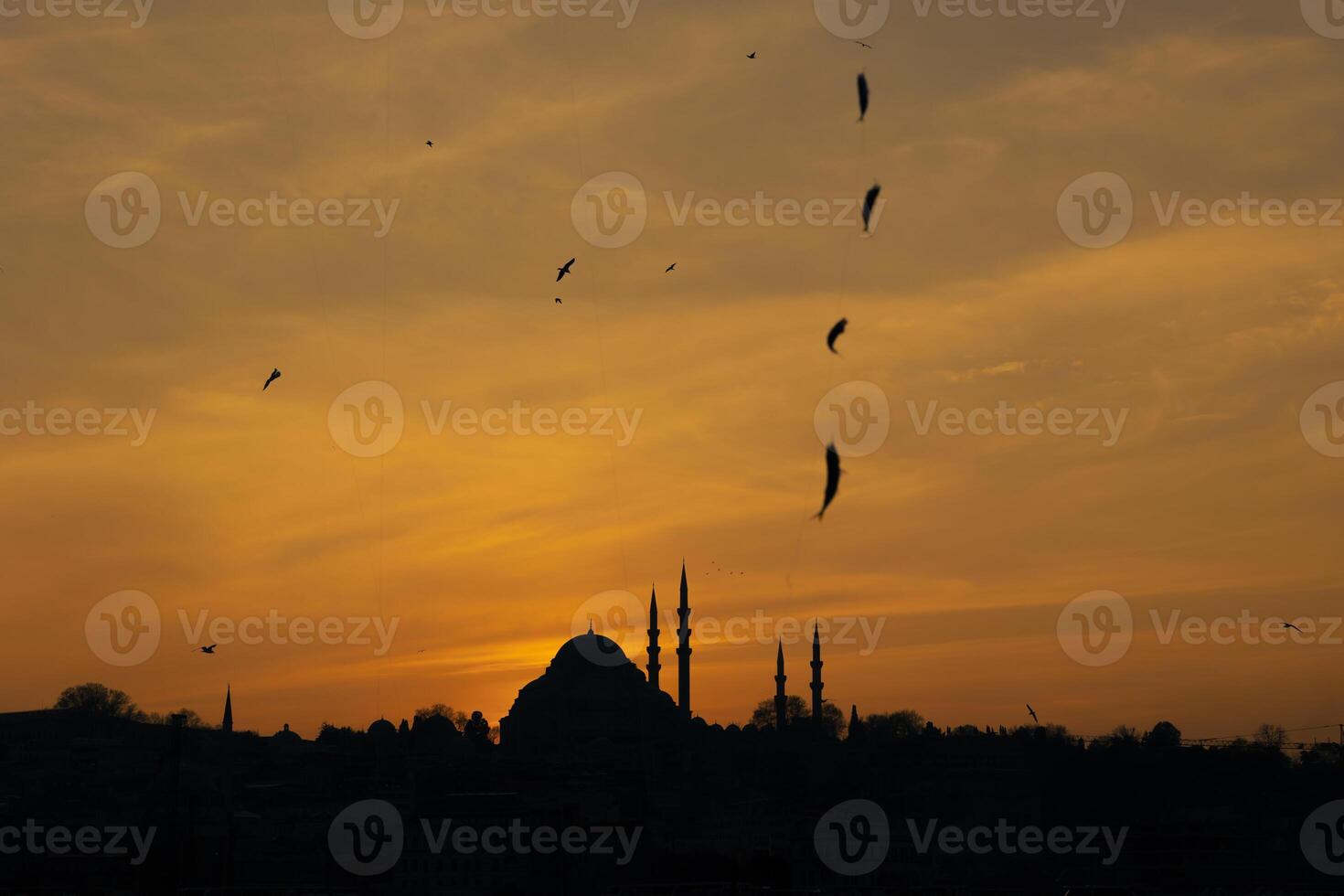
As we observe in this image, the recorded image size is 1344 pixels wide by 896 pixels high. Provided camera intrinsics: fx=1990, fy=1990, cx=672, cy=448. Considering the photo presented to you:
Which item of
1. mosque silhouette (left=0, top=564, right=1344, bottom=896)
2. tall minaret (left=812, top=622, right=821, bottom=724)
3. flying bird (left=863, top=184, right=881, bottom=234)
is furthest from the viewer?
tall minaret (left=812, top=622, right=821, bottom=724)

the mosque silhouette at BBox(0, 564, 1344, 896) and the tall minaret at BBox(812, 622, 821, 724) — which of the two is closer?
the mosque silhouette at BBox(0, 564, 1344, 896)

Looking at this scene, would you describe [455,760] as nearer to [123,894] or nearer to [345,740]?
[345,740]

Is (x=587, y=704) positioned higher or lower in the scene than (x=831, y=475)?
higher

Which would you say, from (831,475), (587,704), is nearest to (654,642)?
(587,704)

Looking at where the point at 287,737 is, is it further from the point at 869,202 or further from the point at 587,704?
the point at 869,202

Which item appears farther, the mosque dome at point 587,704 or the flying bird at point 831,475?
the mosque dome at point 587,704

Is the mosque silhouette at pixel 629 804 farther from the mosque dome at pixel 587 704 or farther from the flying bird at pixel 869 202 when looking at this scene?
the flying bird at pixel 869 202

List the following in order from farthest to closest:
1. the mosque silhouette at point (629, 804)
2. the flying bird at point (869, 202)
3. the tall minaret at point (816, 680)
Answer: the tall minaret at point (816, 680) < the mosque silhouette at point (629, 804) < the flying bird at point (869, 202)

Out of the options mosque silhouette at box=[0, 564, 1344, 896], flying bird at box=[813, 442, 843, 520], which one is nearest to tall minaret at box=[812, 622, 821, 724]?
mosque silhouette at box=[0, 564, 1344, 896]

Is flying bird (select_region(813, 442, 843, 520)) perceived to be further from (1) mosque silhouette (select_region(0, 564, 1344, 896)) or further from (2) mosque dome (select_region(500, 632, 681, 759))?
(2) mosque dome (select_region(500, 632, 681, 759))

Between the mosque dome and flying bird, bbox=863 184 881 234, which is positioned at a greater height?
the mosque dome

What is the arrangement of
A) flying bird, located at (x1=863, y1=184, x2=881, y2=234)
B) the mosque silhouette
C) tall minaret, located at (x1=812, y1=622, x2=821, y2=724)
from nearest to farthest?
flying bird, located at (x1=863, y1=184, x2=881, y2=234) < the mosque silhouette < tall minaret, located at (x1=812, y1=622, x2=821, y2=724)

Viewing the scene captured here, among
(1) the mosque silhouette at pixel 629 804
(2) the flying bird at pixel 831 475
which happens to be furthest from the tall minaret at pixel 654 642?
(2) the flying bird at pixel 831 475
